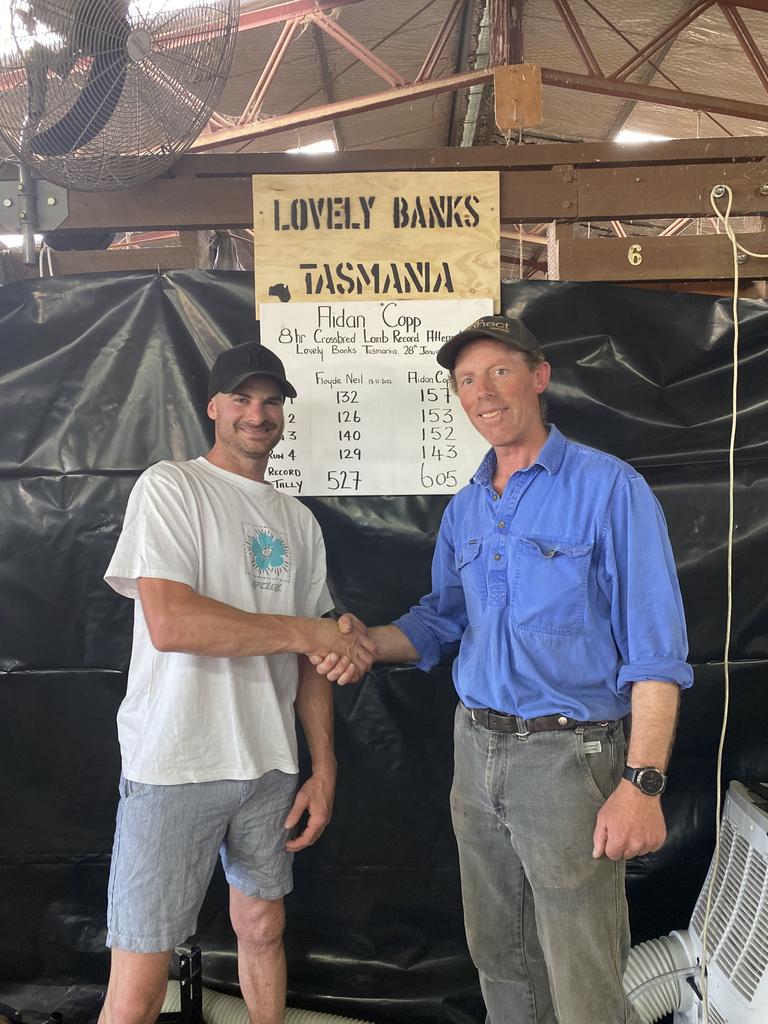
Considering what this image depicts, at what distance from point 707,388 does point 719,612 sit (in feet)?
2.14

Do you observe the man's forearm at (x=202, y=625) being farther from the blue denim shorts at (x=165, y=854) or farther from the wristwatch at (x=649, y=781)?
the wristwatch at (x=649, y=781)

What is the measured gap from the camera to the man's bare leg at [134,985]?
1586mm

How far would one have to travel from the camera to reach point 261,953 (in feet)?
5.90

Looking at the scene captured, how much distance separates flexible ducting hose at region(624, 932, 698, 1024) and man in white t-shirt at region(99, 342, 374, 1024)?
0.91 m

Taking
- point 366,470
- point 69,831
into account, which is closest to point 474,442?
point 366,470

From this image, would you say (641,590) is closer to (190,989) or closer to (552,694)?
(552,694)

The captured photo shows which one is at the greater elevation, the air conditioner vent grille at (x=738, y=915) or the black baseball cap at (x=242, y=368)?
the black baseball cap at (x=242, y=368)

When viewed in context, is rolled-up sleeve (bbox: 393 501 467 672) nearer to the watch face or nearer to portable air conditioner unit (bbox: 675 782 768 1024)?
the watch face

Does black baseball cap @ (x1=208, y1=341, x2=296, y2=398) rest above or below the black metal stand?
above

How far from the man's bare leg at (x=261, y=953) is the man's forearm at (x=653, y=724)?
947 mm

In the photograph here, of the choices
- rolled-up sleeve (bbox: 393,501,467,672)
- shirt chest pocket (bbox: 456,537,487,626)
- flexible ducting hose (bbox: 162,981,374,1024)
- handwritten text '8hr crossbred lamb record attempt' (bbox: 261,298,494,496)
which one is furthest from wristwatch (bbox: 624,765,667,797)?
flexible ducting hose (bbox: 162,981,374,1024)

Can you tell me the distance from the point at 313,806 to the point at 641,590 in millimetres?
936

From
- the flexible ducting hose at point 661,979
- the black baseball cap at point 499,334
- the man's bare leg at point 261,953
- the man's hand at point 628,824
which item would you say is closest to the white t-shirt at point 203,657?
the man's bare leg at point 261,953

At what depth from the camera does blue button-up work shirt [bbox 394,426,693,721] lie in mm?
1429
